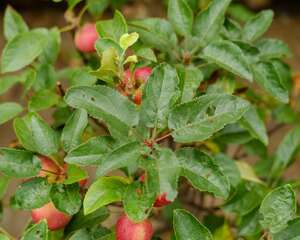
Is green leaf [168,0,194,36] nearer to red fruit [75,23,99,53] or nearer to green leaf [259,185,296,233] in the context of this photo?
red fruit [75,23,99,53]

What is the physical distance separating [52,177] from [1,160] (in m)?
0.09

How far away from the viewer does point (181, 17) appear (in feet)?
3.58

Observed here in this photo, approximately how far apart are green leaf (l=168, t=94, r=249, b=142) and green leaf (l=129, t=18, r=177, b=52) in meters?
0.26

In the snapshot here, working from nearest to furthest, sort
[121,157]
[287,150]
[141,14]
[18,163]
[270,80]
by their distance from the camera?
1. [121,157]
2. [18,163]
3. [270,80]
4. [287,150]
5. [141,14]

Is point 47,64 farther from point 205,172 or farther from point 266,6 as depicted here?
point 266,6

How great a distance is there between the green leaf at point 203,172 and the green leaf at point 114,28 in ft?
0.81

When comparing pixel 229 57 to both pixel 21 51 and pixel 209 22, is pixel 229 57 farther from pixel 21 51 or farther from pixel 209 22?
pixel 21 51

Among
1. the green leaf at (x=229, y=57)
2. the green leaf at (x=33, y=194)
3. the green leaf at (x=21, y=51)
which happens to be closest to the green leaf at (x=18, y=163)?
the green leaf at (x=33, y=194)

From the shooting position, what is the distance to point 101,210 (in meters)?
1.04

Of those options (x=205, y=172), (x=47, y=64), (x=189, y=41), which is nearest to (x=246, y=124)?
(x=189, y=41)

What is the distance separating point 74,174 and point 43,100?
0.23m

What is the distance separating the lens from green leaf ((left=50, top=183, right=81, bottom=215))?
3.03 ft

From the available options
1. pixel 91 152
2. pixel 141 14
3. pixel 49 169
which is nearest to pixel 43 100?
pixel 49 169

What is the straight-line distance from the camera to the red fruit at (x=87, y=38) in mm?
1174
